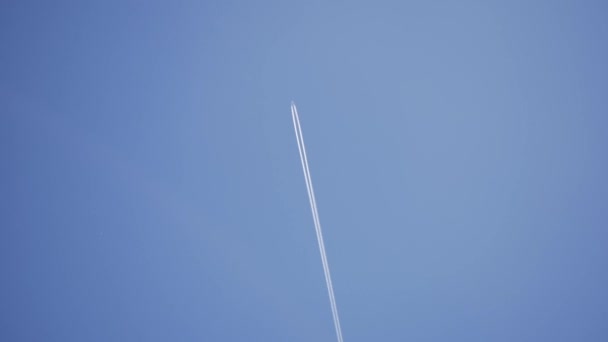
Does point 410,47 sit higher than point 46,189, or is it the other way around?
point 410,47

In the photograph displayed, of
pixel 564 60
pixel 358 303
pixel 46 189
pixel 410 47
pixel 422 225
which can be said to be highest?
Result: pixel 410 47

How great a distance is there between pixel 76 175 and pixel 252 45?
2.25 feet

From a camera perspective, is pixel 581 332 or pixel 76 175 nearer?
pixel 76 175

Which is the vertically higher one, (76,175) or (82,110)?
(82,110)

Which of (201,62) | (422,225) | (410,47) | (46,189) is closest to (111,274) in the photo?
(46,189)

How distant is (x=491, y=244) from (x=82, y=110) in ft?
4.63

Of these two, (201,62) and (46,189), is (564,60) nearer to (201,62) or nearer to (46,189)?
(201,62)

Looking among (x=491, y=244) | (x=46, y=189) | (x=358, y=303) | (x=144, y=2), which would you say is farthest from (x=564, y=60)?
(x=46, y=189)

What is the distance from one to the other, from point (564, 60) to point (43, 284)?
1.85 meters

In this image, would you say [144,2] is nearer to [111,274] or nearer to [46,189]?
[46,189]

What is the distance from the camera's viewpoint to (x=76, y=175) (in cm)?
105

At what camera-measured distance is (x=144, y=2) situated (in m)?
1.03

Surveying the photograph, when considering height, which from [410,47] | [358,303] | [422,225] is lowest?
[358,303]

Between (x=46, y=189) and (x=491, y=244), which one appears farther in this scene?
(x=491, y=244)
